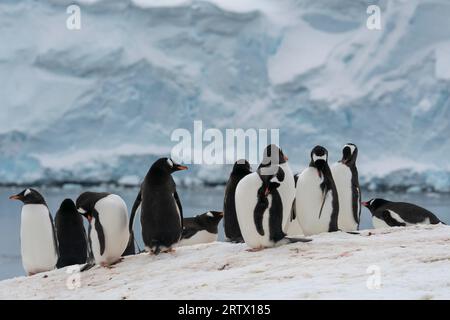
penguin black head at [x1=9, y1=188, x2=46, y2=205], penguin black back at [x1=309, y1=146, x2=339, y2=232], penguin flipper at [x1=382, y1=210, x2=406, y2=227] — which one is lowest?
penguin flipper at [x1=382, y1=210, x2=406, y2=227]

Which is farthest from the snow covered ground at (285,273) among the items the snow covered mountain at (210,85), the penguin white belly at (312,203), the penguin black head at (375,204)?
the snow covered mountain at (210,85)

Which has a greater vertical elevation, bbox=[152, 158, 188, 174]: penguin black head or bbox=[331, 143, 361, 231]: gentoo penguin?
bbox=[152, 158, 188, 174]: penguin black head

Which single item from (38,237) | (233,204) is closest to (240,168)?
(233,204)

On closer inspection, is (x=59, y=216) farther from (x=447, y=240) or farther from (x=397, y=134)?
(x=397, y=134)

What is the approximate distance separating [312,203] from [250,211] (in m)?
0.75

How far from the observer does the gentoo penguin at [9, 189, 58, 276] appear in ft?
20.0

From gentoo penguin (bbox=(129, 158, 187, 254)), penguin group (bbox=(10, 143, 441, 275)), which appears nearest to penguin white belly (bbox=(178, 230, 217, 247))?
penguin group (bbox=(10, 143, 441, 275))

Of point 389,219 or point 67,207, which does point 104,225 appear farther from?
point 389,219

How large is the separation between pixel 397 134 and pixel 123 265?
953 inches

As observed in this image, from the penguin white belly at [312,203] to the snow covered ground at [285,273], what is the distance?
0.76ft

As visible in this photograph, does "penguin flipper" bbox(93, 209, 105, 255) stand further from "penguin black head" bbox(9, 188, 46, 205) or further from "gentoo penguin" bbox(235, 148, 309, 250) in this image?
"penguin black head" bbox(9, 188, 46, 205)

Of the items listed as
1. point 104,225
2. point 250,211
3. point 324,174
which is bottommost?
point 104,225

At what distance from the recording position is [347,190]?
6078 millimetres

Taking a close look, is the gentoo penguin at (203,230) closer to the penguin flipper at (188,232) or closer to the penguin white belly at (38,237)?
the penguin flipper at (188,232)
